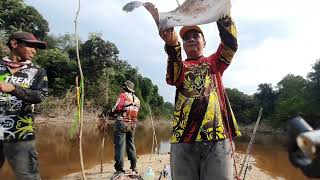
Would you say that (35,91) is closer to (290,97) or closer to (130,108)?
(130,108)

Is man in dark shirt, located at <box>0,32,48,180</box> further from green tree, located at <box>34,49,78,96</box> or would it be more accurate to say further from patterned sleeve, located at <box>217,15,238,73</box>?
green tree, located at <box>34,49,78,96</box>

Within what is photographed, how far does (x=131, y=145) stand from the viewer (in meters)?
8.95

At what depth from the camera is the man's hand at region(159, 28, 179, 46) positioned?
9.24 feet

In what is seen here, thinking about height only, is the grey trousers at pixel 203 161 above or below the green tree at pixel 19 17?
below

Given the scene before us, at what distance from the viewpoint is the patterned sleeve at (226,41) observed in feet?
9.48

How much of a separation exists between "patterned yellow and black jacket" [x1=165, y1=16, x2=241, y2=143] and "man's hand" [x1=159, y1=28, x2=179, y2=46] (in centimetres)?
5

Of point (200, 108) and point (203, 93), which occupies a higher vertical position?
point (203, 93)

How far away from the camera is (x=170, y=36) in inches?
113

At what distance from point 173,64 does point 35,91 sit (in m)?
1.30

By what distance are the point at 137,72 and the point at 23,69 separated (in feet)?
154

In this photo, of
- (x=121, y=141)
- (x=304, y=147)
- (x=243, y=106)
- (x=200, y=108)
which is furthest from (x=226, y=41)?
(x=243, y=106)

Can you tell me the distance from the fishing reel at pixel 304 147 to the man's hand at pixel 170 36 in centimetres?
190

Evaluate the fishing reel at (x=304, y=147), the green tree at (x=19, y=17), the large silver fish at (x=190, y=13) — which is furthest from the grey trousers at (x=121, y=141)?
the green tree at (x=19, y=17)

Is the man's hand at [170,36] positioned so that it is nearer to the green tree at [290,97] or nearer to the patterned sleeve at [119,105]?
the patterned sleeve at [119,105]
